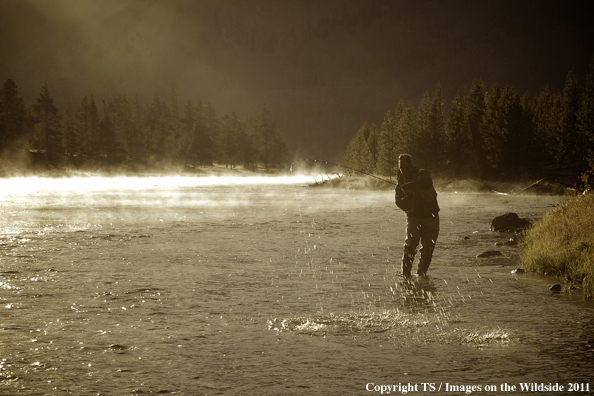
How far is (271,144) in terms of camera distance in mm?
137125

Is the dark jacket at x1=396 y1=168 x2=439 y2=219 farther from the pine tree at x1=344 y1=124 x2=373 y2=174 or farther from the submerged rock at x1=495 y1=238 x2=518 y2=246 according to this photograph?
the pine tree at x1=344 y1=124 x2=373 y2=174

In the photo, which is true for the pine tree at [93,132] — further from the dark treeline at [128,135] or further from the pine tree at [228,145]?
the pine tree at [228,145]

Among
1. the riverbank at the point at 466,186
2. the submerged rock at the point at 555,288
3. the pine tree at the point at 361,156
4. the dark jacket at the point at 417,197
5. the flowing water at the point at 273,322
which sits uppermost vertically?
the pine tree at the point at 361,156

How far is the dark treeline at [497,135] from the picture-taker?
2466 inches

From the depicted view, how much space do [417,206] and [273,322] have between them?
183 inches

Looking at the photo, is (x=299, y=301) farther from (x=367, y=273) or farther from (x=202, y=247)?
(x=202, y=247)

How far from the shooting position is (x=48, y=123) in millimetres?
95062

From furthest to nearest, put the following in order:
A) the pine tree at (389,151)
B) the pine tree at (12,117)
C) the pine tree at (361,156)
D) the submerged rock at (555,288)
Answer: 1. the pine tree at (361,156)
2. the pine tree at (389,151)
3. the pine tree at (12,117)
4. the submerged rock at (555,288)

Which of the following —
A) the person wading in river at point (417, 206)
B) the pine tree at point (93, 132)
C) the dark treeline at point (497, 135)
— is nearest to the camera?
the person wading in river at point (417, 206)

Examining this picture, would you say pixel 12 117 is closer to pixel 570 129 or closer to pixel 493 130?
pixel 493 130

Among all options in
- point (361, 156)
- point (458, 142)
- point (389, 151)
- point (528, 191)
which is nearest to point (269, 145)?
point (361, 156)

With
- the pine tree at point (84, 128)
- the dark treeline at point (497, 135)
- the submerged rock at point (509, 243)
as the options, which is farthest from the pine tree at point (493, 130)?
the pine tree at point (84, 128)

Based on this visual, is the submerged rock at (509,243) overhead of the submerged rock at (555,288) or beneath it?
beneath

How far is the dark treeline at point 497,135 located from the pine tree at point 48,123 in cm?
4982
